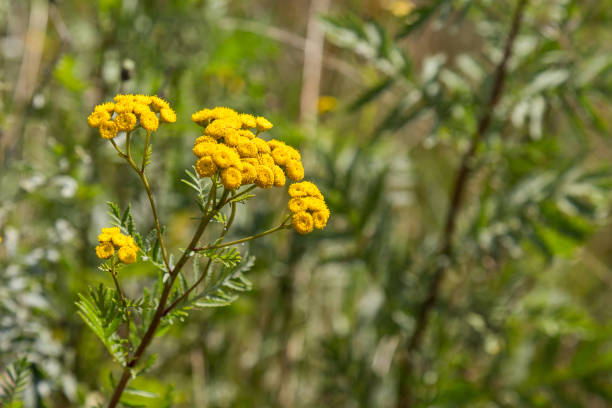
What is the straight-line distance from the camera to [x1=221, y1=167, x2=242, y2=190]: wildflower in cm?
72

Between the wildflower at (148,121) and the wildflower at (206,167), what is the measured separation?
0.37ft

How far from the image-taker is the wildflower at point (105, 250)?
0.73 m

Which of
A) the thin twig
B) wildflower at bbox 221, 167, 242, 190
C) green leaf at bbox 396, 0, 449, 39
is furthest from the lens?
the thin twig

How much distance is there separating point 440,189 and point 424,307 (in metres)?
1.08

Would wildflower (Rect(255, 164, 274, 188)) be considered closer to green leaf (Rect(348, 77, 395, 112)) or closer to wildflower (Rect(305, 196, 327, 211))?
wildflower (Rect(305, 196, 327, 211))

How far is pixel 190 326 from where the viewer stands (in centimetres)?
204

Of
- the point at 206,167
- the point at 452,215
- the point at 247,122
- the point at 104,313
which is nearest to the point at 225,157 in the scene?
the point at 206,167

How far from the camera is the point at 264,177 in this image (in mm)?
780

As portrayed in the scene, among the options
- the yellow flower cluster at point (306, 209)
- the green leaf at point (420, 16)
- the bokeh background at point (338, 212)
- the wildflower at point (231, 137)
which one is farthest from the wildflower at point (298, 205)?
the green leaf at point (420, 16)

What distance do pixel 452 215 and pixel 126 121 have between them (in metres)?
1.00

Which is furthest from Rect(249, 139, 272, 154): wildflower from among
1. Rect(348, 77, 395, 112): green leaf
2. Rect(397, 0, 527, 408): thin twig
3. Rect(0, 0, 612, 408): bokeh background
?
Rect(397, 0, 527, 408): thin twig

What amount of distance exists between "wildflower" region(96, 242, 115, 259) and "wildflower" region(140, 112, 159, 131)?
170mm

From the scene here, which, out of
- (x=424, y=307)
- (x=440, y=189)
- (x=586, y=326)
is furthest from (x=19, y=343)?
(x=440, y=189)

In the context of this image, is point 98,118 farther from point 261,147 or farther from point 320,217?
point 320,217
